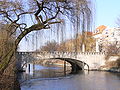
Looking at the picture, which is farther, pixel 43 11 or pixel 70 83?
pixel 70 83

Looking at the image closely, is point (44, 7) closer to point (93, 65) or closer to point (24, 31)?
point (24, 31)

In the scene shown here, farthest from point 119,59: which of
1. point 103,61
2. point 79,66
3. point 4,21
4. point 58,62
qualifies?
point 4,21

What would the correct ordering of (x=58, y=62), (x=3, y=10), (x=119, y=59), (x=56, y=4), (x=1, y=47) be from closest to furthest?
1. (x=56, y=4)
2. (x=3, y=10)
3. (x=1, y=47)
4. (x=119, y=59)
5. (x=58, y=62)

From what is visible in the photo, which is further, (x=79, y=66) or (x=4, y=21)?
(x=79, y=66)

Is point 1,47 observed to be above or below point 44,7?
below

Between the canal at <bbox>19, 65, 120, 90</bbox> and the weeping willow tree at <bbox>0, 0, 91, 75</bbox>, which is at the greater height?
the weeping willow tree at <bbox>0, 0, 91, 75</bbox>

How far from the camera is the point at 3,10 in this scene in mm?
7121

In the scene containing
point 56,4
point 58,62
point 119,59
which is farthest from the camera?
point 58,62

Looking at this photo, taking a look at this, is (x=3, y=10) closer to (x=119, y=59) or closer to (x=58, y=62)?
(x=119, y=59)

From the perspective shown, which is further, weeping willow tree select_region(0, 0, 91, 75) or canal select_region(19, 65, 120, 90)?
canal select_region(19, 65, 120, 90)

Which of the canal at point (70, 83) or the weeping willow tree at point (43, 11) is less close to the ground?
the weeping willow tree at point (43, 11)

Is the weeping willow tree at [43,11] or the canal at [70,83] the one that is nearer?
the weeping willow tree at [43,11]

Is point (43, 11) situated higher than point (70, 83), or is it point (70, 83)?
point (43, 11)

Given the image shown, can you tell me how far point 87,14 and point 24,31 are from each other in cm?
211
